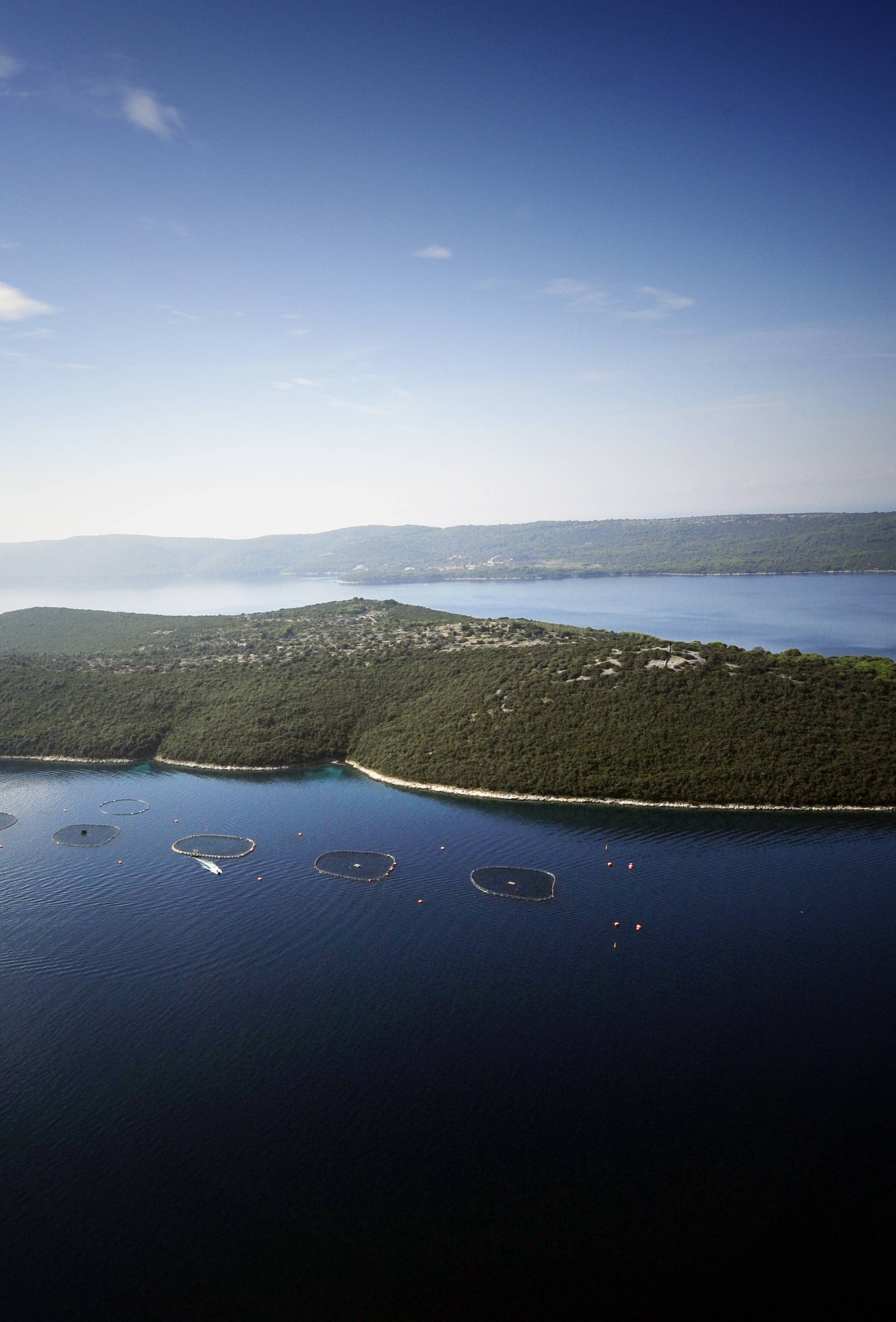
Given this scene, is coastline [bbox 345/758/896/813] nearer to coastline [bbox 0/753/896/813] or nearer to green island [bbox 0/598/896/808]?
coastline [bbox 0/753/896/813]

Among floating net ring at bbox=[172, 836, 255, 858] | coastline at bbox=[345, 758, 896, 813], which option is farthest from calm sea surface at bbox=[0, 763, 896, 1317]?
coastline at bbox=[345, 758, 896, 813]

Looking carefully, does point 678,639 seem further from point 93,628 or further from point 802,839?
point 93,628

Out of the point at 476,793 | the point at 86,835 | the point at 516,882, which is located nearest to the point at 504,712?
the point at 476,793

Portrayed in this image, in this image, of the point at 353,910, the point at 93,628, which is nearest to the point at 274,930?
the point at 353,910

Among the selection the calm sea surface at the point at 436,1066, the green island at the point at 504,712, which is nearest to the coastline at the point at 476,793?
the green island at the point at 504,712

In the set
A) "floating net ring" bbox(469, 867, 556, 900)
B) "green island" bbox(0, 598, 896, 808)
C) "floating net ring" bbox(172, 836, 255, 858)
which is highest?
"green island" bbox(0, 598, 896, 808)

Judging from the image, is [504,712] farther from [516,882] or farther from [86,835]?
[86,835]
